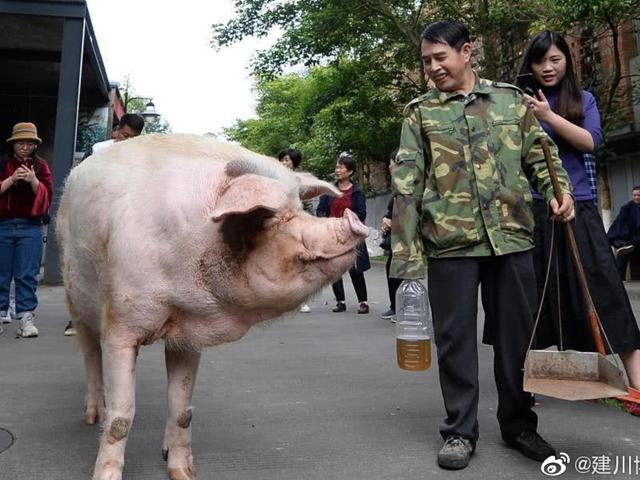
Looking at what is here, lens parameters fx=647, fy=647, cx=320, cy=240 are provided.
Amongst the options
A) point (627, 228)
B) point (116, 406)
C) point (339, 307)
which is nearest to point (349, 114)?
Result: point (627, 228)

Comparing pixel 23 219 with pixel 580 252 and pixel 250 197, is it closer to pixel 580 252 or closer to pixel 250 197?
pixel 250 197

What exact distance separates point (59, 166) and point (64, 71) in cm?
180

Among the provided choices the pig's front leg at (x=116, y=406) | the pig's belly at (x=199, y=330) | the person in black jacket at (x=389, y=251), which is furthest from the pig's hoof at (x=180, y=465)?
the person in black jacket at (x=389, y=251)

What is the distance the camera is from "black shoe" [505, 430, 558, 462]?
2992 mm

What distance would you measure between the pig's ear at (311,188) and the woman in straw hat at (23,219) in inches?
172

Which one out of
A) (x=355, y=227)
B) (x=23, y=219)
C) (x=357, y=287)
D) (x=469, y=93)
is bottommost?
(x=357, y=287)

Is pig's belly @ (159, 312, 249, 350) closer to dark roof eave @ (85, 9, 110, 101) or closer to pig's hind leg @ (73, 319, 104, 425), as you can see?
pig's hind leg @ (73, 319, 104, 425)

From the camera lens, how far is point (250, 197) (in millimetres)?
2291

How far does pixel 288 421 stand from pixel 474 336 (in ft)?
4.01

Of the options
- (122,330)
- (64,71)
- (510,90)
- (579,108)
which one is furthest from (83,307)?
(64,71)

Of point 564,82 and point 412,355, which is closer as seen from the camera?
point 412,355

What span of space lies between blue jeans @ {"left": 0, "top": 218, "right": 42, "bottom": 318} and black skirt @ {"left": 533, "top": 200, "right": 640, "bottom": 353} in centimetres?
497

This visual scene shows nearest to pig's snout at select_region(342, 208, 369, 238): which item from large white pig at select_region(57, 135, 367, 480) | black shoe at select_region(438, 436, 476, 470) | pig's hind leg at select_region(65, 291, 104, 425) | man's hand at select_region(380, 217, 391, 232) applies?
large white pig at select_region(57, 135, 367, 480)

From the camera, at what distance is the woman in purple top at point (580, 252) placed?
366cm
